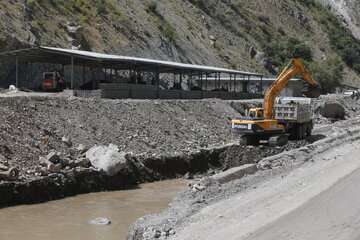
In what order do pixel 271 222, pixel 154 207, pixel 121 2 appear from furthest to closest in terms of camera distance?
pixel 121 2 → pixel 154 207 → pixel 271 222

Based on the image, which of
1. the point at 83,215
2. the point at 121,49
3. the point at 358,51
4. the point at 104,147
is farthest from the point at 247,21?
the point at 83,215

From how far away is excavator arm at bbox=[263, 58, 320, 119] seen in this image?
36.2 m

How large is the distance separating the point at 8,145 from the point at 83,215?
616 cm

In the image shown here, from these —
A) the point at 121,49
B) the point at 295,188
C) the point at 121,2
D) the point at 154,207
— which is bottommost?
the point at 154,207

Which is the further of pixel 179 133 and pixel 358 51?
pixel 358 51

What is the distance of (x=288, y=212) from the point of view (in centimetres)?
1493

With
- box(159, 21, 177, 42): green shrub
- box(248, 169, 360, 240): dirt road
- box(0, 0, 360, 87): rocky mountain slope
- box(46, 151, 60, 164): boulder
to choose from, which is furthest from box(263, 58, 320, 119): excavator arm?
box(159, 21, 177, 42): green shrub

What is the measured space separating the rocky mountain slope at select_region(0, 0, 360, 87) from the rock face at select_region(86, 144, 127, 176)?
871 inches

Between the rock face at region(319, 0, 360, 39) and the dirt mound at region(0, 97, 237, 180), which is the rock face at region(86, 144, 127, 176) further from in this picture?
the rock face at region(319, 0, 360, 39)

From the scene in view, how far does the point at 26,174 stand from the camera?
24.8 meters

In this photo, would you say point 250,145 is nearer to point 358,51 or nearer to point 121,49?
point 121,49

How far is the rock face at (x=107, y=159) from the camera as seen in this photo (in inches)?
1075

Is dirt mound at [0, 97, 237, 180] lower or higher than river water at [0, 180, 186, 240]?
higher

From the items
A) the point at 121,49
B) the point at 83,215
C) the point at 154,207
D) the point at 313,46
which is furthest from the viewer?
the point at 313,46
